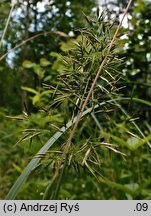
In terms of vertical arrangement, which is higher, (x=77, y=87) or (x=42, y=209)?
(x=77, y=87)

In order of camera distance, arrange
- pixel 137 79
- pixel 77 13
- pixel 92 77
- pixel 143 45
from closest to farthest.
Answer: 1. pixel 92 77
2. pixel 143 45
3. pixel 137 79
4. pixel 77 13

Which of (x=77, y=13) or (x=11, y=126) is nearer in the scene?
(x=11, y=126)

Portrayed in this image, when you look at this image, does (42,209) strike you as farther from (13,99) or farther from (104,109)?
(13,99)

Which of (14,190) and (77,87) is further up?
(77,87)

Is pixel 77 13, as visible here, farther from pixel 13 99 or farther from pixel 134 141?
pixel 13 99

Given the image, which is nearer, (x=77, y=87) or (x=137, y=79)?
(x=77, y=87)

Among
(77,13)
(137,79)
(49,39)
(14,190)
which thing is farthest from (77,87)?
(49,39)

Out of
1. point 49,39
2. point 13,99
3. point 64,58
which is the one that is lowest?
point 13,99

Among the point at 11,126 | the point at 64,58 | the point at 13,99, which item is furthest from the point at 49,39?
the point at 64,58

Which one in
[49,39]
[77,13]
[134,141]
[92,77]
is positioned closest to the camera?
[92,77]
